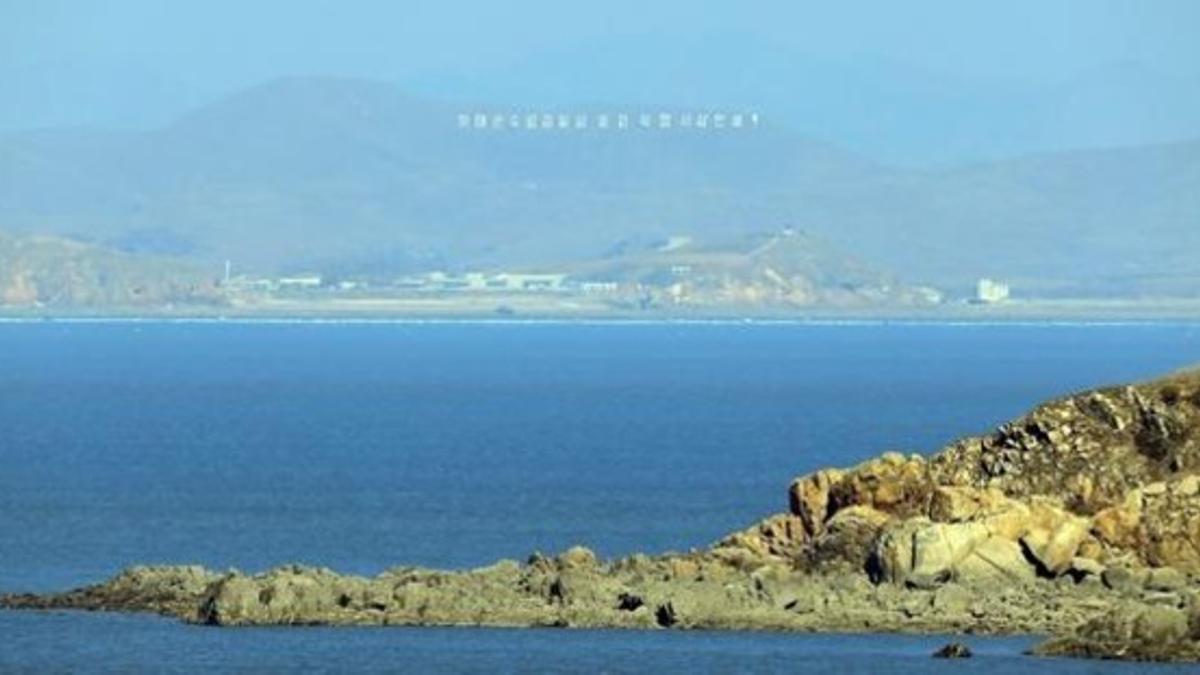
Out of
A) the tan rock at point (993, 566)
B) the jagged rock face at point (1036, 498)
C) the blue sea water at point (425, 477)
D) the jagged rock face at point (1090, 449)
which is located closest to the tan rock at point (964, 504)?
the jagged rock face at point (1036, 498)

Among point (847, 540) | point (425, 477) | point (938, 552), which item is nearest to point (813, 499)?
point (847, 540)

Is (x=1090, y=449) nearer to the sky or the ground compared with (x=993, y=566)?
nearer to the sky

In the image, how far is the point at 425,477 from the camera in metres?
86.1

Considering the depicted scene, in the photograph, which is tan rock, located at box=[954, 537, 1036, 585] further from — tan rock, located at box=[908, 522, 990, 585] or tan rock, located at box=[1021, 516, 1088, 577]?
tan rock, located at box=[1021, 516, 1088, 577]

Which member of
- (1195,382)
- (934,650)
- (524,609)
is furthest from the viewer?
(1195,382)

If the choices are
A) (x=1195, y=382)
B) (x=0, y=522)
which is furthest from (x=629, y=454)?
(x=1195, y=382)

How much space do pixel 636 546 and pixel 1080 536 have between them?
14652 mm

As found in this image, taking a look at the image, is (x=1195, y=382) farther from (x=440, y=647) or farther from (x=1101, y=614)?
(x=440, y=647)

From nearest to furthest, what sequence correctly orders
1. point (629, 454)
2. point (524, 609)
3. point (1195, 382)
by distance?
1. point (524, 609)
2. point (1195, 382)
3. point (629, 454)

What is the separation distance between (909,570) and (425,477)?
36437 mm

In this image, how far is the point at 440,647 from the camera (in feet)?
155

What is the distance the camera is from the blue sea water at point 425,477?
1858 inches

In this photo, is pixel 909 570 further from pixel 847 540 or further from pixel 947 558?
pixel 847 540

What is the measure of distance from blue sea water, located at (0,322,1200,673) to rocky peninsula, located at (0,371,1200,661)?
1.11m
